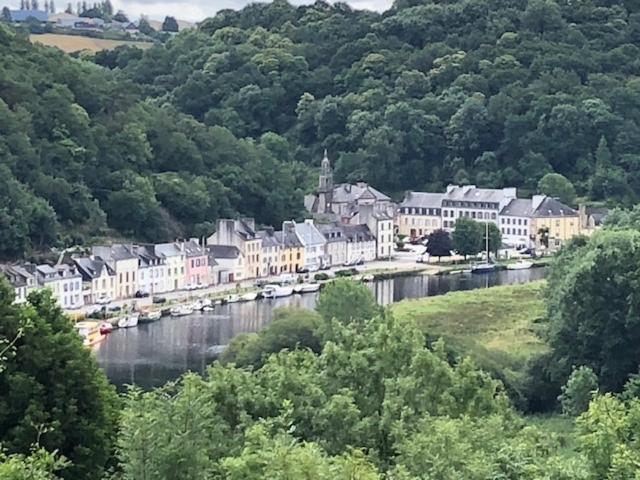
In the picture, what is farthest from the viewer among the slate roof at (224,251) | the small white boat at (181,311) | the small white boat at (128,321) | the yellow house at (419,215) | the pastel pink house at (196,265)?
the yellow house at (419,215)

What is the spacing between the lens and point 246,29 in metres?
90.9

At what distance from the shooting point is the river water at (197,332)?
3269 cm

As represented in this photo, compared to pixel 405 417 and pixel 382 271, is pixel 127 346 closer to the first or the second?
pixel 382 271

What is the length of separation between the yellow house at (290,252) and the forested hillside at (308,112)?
297 centimetres

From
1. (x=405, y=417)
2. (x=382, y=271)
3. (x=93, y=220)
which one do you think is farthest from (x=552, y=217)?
(x=405, y=417)

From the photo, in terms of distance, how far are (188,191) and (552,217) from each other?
1550 cm

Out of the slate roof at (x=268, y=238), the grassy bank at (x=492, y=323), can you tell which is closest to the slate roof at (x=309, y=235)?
the slate roof at (x=268, y=238)

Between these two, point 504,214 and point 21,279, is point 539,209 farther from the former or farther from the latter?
point 21,279

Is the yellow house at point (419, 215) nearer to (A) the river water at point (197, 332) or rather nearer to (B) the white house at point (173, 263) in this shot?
(A) the river water at point (197, 332)

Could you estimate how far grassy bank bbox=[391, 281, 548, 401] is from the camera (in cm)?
2691

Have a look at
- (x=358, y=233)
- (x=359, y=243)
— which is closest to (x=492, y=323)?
(x=359, y=243)

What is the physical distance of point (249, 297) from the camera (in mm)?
45781

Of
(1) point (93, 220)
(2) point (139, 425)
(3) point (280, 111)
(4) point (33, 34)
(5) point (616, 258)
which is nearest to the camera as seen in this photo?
(2) point (139, 425)

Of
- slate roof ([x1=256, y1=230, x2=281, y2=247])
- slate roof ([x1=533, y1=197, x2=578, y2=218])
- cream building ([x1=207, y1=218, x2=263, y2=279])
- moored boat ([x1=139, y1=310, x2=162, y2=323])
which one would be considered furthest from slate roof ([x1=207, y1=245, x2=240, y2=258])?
slate roof ([x1=533, y1=197, x2=578, y2=218])
